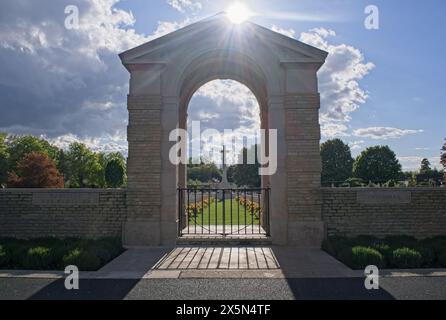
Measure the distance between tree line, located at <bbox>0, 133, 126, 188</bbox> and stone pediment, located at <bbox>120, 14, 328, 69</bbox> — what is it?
1733cm

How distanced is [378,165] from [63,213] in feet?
137

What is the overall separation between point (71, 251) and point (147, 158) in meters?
3.26

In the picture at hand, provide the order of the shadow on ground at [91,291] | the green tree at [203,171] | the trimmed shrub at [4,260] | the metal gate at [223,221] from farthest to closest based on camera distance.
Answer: the green tree at [203,171]
the metal gate at [223,221]
the trimmed shrub at [4,260]
the shadow on ground at [91,291]

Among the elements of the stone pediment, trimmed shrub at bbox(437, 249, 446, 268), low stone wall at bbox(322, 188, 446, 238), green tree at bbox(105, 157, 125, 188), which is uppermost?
the stone pediment

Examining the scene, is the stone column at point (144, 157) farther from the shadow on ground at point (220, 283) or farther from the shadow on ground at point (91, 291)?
the shadow on ground at point (91, 291)

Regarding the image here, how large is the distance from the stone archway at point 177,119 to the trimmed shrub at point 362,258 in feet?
7.39

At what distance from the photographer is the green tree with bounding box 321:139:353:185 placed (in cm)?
5194

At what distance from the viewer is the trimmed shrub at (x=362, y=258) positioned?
22.0ft

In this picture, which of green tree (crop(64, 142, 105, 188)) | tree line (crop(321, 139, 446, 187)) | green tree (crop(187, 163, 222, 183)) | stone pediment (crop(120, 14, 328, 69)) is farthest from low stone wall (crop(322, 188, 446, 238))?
green tree (crop(187, 163, 222, 183))

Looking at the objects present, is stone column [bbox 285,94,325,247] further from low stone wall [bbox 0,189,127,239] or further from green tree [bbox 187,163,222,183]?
green tree [bbox 187,163,222,183]

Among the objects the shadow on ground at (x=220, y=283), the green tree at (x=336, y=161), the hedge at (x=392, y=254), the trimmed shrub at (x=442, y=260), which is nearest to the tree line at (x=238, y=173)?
the green tree at (x=336, y=161)

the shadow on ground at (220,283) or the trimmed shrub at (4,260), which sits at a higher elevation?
the trimmed shrub at (4,260)

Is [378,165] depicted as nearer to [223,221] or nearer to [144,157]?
[223,221]
